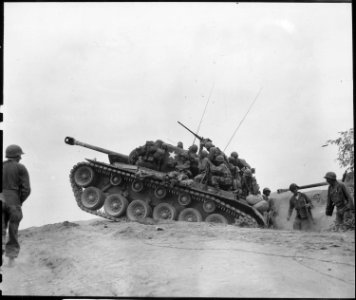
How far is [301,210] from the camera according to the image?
51.0ft

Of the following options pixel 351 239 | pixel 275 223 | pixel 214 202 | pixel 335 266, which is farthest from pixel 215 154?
pixel 335 266

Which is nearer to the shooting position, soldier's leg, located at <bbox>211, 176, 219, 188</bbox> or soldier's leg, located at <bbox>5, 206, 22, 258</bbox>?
soldier's leg, located at <bbox>5, 206, 22, 258</bbox>

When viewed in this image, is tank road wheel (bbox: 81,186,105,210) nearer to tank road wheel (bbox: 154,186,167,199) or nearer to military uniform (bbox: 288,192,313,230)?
tank road wheel (bbox: 154,186,167,199)

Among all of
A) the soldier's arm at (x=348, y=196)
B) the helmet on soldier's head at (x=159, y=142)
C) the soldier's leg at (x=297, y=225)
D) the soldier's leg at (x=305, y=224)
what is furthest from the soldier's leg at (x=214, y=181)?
the soldier's arm at (x=348, y=196)

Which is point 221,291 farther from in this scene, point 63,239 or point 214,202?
point 214,202

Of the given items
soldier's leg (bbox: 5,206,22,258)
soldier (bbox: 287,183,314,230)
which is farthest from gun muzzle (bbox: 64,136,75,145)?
soldier's leg (bbox: 5,206,22,258)

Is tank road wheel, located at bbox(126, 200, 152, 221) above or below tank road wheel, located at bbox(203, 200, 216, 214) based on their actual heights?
below

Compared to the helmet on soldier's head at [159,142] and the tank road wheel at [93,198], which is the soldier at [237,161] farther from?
the tank road wheel at [93,198]

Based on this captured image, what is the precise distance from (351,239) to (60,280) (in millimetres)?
5604

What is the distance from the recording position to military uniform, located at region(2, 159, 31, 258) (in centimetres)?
1000

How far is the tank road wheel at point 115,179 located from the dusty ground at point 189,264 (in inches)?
175

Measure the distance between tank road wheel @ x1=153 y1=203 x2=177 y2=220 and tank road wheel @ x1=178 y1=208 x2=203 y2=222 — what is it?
255 millimetres

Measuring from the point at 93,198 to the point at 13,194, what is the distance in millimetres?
8326

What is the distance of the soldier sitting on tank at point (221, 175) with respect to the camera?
687 inches
